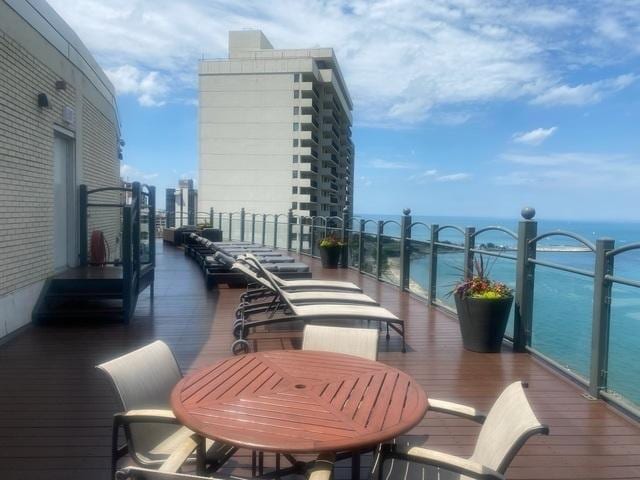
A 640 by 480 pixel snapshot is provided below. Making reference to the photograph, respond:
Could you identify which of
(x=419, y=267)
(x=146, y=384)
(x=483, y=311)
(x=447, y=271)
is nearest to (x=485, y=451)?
(x=146, y=384)

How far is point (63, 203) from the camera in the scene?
8.69 metres

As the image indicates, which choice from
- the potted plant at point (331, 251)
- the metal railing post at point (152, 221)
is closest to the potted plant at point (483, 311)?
the metal railing post at point (152, 221)

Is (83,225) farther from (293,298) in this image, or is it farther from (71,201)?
(293,298)

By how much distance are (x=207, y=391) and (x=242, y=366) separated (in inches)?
15.8

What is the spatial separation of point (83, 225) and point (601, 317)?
776cm

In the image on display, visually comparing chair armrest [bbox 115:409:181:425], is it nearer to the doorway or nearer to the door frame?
the doorway

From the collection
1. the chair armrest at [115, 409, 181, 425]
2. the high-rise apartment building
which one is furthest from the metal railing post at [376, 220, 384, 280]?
the high-rise apartment building

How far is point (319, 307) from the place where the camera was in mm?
5992

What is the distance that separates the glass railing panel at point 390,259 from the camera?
9.93m

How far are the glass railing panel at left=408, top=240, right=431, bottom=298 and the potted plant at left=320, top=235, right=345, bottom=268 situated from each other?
3.76 metres

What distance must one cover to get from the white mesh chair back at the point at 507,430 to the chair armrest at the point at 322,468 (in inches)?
23.0

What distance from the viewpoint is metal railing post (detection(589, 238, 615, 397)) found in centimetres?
419

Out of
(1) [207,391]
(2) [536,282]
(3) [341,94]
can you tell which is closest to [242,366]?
(1) [207,391]

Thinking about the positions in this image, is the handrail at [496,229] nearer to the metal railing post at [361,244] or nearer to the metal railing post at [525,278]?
the metal railing post at [525,278]
